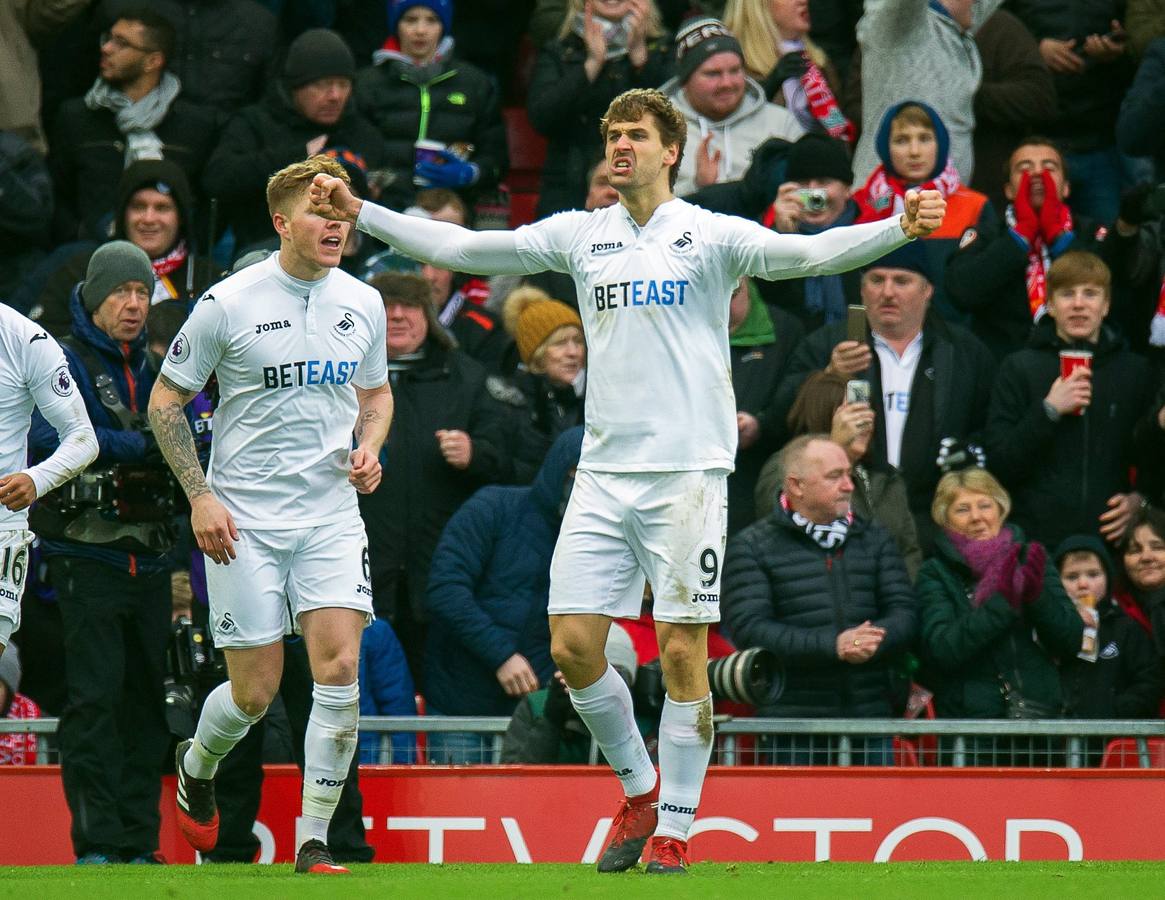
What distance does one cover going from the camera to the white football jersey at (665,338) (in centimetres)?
796

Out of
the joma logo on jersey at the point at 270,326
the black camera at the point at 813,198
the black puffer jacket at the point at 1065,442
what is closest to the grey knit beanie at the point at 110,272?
the joma logo on jersey at the point at 270,326

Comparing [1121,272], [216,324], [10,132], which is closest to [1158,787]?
[1121,272]

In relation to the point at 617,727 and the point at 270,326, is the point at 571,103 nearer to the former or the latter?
the point at 270,326

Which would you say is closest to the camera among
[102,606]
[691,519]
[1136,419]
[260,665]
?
[691,519]

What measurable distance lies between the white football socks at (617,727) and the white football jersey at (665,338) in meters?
0.84

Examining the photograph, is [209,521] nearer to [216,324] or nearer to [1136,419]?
[216,324]

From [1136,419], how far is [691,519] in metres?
4.31

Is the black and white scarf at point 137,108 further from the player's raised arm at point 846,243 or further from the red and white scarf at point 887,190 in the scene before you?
the player's raised arm at point 846,243

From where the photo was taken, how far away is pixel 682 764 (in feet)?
25.7

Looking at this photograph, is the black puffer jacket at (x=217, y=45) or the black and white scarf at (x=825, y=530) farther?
the black puffer jacket at (x=217, y=45)

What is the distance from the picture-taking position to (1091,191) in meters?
13.6

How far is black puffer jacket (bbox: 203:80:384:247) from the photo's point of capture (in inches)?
487

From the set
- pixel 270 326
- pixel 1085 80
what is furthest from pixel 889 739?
pixel 1085 80

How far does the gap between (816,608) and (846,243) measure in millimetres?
2715
